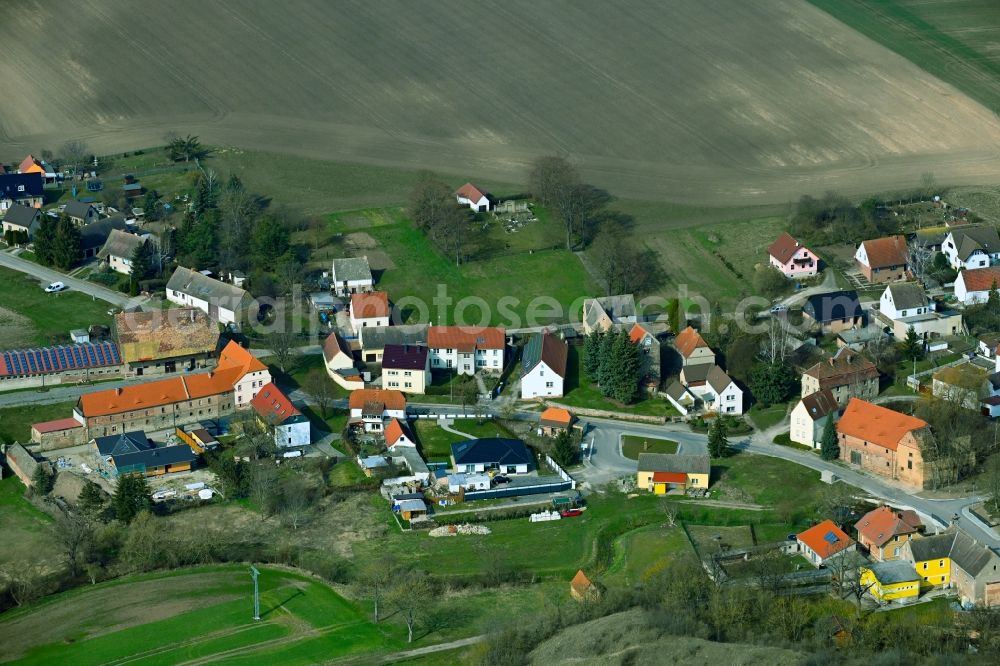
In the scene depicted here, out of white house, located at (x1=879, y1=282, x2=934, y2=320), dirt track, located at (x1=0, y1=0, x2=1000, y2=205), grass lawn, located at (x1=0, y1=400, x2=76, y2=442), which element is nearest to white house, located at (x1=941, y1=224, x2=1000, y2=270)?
white house, located at (x1=879, y1=282, x2=934, y2=320)

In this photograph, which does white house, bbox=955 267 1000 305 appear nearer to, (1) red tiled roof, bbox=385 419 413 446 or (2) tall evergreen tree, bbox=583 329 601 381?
(2) tall evergreen tree, bbox=583 329 601 381

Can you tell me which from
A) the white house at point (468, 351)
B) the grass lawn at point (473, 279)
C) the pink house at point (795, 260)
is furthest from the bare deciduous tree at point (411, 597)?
the pink house at point (795, 260)

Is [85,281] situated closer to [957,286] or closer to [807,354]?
[807,354]

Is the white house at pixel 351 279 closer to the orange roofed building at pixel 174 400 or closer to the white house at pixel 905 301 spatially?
the orange roofed building at pixel 174 400

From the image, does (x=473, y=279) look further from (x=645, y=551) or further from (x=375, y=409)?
(x=645, y=551)

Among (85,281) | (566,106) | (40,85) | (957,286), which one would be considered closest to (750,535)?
(957,286)
